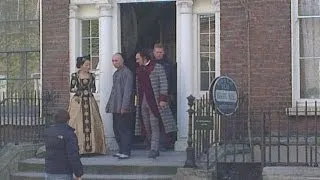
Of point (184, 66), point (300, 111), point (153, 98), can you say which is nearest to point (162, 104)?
point (153, 98)

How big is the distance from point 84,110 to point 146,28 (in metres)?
3.07

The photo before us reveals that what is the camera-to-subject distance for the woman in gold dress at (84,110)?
13.0m

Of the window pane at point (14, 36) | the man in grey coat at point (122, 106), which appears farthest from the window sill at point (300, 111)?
the window pane at point (14, 36)

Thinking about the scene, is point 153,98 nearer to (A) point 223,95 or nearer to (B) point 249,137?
(A) point 223,95

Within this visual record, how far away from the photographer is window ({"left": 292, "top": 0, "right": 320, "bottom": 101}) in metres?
13.2

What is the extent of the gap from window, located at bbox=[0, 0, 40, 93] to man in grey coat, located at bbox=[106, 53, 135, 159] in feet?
8.38

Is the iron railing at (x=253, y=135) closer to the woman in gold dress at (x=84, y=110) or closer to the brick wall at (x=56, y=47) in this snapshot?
the woman in gold dress at (x=84, y=110)

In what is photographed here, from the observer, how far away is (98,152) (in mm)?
13219

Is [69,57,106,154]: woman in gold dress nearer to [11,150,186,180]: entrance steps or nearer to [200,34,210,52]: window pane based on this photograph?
[11,150,186,180]: entrance steps

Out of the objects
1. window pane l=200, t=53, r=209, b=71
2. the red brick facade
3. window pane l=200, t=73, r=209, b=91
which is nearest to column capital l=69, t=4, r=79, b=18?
window pane l=200, t=53, r=209, b=71

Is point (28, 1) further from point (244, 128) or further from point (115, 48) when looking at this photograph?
point (244, 128)

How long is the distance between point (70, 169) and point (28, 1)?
21.2 feet

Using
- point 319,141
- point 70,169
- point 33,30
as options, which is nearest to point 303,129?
point 319,141

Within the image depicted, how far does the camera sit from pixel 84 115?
13.1 meters
